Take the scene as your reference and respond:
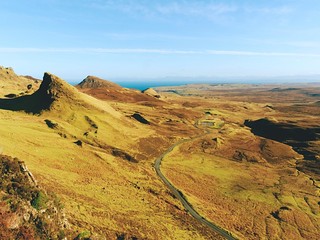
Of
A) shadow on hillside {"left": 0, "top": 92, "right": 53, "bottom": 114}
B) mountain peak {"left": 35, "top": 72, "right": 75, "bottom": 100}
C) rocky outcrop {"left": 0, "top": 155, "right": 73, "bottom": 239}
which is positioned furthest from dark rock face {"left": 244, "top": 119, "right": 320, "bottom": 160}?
rocky outcrop {"left": 0, "top": 155, "right": 73, "bottom": 239}

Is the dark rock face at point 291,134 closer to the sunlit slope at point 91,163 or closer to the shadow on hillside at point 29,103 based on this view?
the sunlit slope at point 91,163

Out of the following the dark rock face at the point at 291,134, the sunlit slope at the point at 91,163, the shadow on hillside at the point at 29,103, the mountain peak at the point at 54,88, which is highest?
the mountain peak at the point at 54,88

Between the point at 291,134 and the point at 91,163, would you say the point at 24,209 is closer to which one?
the point at 91,163

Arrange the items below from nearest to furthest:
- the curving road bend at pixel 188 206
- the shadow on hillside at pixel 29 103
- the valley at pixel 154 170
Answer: the valley at pixel 154 170, the curving road bend at pixel 188 206, the shadow on hillside at pixel 29 103

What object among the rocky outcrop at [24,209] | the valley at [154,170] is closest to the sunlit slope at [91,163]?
the valley at [154,170]

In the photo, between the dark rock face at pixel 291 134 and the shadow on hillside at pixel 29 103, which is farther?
the dark rock face at pixel 291 134

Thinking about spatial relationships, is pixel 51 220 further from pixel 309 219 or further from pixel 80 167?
pixel 309 219

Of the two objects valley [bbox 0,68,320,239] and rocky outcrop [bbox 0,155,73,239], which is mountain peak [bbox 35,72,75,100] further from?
rocky outcrop [bbox 0,155,73,239]

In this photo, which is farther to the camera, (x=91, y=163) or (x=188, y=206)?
(x=91, y=163)

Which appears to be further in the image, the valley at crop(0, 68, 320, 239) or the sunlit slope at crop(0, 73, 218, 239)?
the valley at crop(0, 68, 320, 239)

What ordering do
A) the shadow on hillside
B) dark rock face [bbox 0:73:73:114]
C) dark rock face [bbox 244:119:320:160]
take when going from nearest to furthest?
1. the shadow on hillside
2. dark rock face [bbox 0:73:73:114]
3. dark rock face [bbox 244:119:320:160]

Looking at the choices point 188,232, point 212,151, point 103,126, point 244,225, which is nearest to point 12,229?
point 188,232

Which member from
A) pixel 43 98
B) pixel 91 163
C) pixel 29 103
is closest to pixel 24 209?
pixel 91 163
